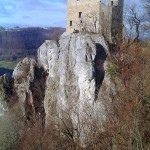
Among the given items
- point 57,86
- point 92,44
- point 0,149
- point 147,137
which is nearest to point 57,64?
point 57,86

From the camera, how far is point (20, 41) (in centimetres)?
15588

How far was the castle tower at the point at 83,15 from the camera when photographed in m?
38.2

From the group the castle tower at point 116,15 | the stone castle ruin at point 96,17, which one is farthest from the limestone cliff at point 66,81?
the castle tower at point 116,15

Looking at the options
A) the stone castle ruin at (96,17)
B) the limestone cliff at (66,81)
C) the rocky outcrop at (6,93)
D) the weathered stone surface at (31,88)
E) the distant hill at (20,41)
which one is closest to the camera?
the limestone cliff at (66,81)

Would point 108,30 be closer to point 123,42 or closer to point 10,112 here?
point 123,42

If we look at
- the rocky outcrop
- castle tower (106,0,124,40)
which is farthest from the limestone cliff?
castle tower (106,0,124,40)

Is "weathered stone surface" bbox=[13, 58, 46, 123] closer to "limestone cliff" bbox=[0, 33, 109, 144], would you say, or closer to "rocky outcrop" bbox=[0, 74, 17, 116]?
"limestone cliff" bbox=[0, 33, 109, 144]

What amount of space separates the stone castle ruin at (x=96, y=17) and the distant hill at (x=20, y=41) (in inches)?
3308

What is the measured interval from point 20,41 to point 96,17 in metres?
120

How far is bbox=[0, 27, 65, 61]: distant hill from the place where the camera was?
132375 millimetres

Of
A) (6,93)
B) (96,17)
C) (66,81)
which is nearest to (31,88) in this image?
(6,93)

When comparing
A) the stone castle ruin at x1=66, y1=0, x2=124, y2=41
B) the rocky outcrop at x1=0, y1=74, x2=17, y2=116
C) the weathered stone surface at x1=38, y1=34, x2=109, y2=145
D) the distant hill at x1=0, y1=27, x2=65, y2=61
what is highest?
the stone castle ruin at x1=66, y1=0, x2=124, y2=41

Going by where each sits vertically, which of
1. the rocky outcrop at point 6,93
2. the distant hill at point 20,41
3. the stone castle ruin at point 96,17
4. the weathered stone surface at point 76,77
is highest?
the stone castle ruin at point 96,17

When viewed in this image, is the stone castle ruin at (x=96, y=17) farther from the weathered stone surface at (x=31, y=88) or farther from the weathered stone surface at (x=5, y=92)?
the weathered stone surface at (x=5, y=92)
